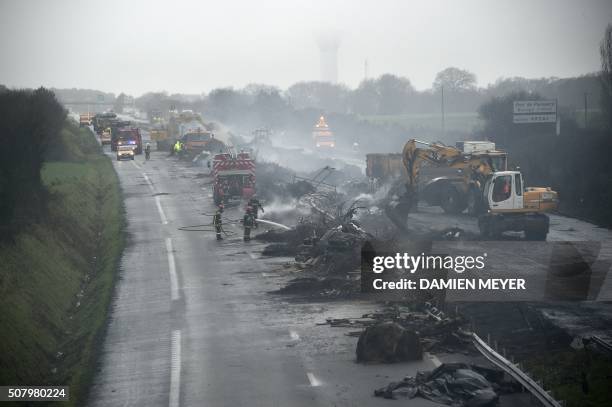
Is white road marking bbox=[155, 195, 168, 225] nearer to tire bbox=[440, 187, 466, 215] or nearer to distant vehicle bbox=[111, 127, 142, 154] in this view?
tire bbox=[440, 187, 466, 215]

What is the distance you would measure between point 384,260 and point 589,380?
14074 millimetres

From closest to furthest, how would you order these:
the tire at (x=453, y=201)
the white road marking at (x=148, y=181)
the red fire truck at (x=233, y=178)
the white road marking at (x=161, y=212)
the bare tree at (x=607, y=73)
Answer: the tire at (x=453, y=201), the white road marking at (x=161, y=212), the red fire truck at (x=233, y=178), the white road marking at (x=148, y=181), the bare tree at (x=607, y=73)

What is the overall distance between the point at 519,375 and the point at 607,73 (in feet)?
178

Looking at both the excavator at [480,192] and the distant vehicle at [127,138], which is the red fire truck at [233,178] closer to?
the excavator at [480,192]

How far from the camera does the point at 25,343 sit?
2258cm

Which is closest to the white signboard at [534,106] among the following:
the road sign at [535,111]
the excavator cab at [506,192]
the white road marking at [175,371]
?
the road sign at [535,111]

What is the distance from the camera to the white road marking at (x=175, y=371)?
58.0ft

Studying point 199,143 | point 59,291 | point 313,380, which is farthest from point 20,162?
point 199,143

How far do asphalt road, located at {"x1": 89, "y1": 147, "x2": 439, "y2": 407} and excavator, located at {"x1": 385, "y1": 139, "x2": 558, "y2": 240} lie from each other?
9675 mm

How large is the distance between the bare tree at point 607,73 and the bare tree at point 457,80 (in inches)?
4782

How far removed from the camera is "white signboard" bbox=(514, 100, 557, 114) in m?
65.2

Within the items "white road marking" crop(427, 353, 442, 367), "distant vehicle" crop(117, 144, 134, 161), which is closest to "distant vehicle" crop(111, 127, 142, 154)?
"distant vehicle" crop(117, 144, 134, 161)

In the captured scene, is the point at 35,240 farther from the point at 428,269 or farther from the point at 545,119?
the point at 545,119

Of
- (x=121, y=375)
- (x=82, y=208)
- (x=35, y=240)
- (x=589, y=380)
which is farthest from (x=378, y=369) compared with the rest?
(x=82, y=208)
